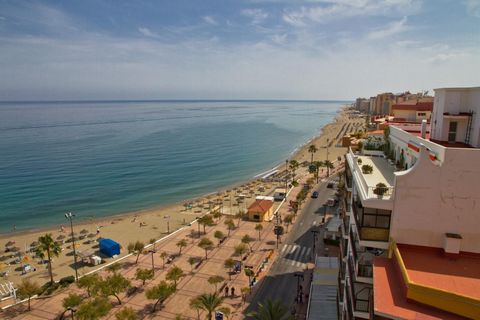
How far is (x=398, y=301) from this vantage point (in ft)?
41.8

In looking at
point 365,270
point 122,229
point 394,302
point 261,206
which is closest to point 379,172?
point 365,270

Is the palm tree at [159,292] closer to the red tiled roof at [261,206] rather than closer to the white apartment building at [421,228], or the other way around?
the white apartment building at [421,228]

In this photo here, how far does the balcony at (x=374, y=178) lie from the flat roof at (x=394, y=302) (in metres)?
3.37

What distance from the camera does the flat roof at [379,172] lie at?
20.1 metres

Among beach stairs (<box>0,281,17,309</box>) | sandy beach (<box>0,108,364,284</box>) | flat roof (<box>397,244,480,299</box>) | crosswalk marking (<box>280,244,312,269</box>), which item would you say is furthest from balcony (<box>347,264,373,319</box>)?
sandy beach (<box>0,108,364,284</box>)

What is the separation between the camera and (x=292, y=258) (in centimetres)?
4344

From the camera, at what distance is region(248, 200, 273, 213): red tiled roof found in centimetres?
5876

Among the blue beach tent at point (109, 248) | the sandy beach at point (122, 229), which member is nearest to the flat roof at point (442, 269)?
the sandy beach at point (122, 229)

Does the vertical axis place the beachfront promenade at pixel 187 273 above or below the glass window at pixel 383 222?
below

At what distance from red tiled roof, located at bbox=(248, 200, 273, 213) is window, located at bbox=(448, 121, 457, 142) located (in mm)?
40248

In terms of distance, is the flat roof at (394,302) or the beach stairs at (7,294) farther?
the beach stairs at (7,294)

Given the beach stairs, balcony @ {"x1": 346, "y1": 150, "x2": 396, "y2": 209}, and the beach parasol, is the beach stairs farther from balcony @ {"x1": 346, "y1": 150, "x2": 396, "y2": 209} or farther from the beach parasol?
balcony @ {"x1": 346, "y1": 150, "x2": 396, "y2": 209}

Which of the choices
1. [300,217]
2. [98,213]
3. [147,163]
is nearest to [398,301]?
[300,217]

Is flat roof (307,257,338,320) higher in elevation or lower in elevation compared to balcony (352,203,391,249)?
lower
